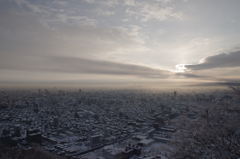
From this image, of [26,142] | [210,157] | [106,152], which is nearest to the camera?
[210,157]

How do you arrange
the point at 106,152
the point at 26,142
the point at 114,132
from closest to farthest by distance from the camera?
the point at 106,152
the point at 26,142
the point at 114,132

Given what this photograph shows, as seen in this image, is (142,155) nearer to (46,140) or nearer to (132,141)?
(132,141)

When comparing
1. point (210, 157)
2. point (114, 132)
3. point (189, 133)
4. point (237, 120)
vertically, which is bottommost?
point (114, 132)

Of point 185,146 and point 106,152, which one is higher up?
point 185,146

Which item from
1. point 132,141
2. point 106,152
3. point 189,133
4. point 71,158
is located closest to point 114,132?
point 132,141

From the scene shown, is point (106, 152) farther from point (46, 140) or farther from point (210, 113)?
point (210, 113)

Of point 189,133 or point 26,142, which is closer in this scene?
point 189,133
